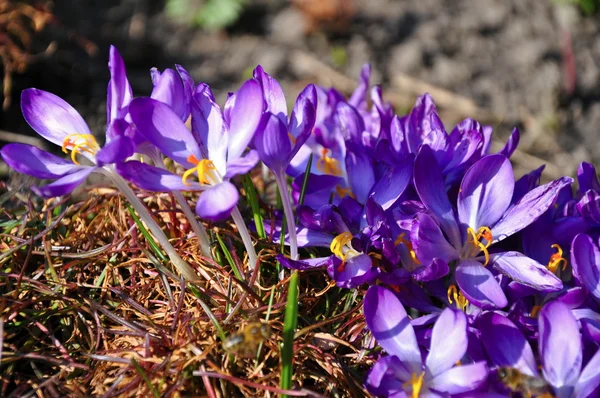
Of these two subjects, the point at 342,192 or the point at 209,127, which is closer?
the point at 209,127

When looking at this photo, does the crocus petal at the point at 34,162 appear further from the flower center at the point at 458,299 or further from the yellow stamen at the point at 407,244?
the flower center at the point at 458,299

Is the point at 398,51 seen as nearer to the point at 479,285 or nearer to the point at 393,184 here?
the point at 393,184

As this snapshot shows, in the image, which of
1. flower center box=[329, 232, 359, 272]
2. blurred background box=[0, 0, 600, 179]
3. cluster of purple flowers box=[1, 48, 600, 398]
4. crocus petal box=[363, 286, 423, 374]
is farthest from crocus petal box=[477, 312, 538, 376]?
blurred background box=[0, 0, 600, 179]

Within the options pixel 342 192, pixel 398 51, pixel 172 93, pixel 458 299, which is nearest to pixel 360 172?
pixel 342 192

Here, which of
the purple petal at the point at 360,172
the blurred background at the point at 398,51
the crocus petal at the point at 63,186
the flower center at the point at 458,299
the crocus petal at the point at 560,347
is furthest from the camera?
the blurred background at the point at 398,51

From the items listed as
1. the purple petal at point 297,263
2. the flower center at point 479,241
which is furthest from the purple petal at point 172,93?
the flower center at point 479,241

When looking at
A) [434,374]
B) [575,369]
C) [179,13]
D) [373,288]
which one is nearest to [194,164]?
[373,288]
